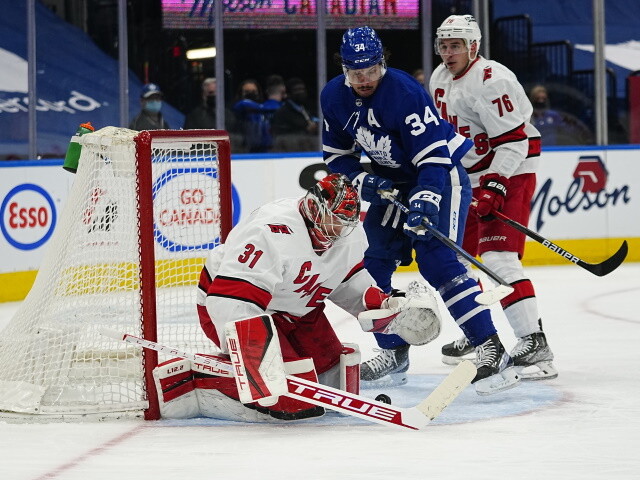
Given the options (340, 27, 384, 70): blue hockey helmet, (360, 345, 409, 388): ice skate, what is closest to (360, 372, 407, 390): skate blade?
(360, 345, 409, 388): ice skate

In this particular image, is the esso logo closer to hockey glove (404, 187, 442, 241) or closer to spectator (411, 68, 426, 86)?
spectator (411, 68, 426, 86)

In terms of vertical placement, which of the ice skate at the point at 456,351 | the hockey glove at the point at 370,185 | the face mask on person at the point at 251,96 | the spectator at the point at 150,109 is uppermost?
the face mask on person at the point at 251,96

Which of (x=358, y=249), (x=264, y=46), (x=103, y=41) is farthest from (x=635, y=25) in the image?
(x=358, y=249)

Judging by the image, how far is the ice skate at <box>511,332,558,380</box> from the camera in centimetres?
354

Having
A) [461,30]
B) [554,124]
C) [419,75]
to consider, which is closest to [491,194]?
[461,30]

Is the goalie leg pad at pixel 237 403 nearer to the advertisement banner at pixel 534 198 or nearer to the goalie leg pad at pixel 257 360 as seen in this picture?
the goalie leg pad at pixel 257 360

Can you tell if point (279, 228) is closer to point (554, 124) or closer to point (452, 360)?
point (452, 360)

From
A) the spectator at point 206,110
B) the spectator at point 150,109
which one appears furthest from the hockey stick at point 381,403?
the spectator at point 206,110

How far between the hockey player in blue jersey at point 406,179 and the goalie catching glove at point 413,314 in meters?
0.29

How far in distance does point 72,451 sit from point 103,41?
16.1 feet

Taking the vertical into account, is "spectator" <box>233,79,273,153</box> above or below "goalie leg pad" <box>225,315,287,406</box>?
above

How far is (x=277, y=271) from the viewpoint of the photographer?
2.78 metres

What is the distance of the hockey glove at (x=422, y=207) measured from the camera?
3.17 meters

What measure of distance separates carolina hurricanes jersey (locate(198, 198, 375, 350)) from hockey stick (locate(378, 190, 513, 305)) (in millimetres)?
263
